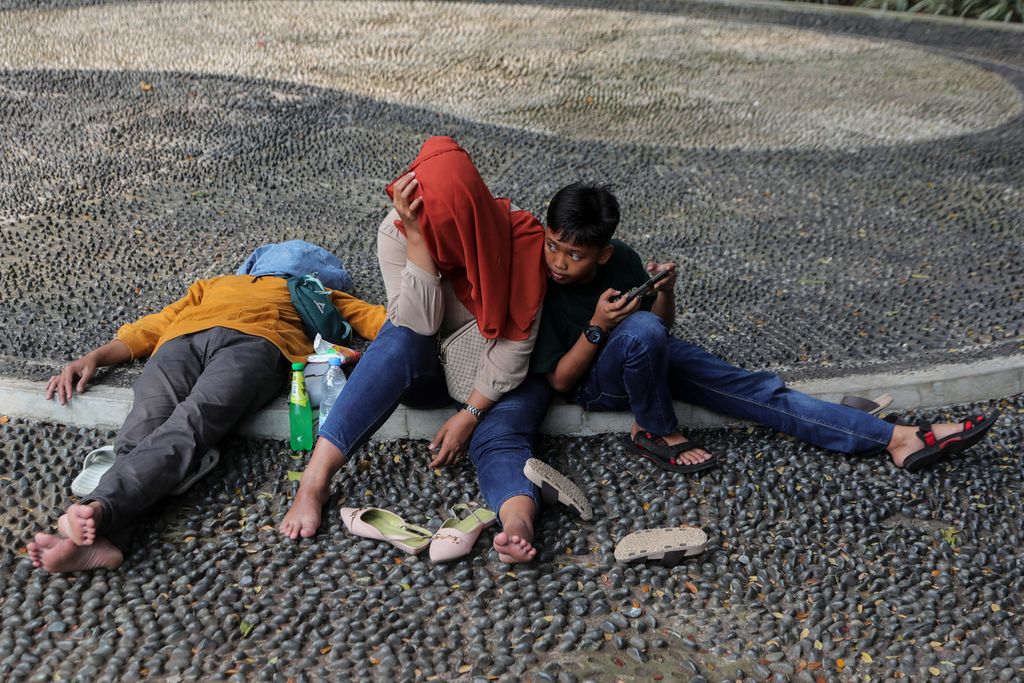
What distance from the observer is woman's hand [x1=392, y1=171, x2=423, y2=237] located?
3.23 metres

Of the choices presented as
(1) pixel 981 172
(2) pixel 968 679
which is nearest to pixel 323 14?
(1) pixel 981 172

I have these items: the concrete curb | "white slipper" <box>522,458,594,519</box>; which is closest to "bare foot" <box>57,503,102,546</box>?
the concrete curb

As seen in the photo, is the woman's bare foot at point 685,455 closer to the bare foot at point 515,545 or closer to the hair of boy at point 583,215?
the bare foot at point 515,545

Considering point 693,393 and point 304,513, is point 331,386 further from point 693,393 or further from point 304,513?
point 693,393

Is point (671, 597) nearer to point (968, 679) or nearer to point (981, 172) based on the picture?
point (968, 679)

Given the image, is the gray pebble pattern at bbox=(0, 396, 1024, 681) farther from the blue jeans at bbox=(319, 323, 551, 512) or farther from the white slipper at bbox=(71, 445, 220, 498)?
the blue jeans at bbox=(319, 323, 551, 512)

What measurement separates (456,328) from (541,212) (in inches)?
109

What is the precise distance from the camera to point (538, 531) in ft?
11.2

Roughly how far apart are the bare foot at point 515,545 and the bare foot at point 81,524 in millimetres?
1311

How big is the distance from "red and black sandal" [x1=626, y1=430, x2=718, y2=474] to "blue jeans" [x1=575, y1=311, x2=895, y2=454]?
7 centimetres

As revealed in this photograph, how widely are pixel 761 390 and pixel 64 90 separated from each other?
6.91 m

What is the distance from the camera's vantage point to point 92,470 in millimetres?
3572

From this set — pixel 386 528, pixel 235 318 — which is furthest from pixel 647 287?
pixel 235 318

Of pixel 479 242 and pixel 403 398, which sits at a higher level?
pixel 479 242
